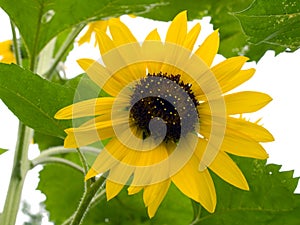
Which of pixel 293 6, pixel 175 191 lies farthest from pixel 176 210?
pixel 293 6

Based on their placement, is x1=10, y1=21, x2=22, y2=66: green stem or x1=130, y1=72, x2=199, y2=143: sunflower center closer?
x1=130, y1=72, x2=199, y2=143: sunflower center

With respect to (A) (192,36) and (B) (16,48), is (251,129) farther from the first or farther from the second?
(B) (16,48)

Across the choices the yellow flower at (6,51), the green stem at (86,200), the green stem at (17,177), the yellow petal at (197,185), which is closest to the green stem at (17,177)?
the green stem at (17,177)

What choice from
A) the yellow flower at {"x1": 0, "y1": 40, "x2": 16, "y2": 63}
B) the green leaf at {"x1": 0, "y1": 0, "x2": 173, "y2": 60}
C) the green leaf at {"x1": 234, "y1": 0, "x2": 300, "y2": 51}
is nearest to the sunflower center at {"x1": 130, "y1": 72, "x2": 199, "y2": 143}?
the green leaf at {"x1": 234, "y1": 0, "x2": 300, "y2": 51}

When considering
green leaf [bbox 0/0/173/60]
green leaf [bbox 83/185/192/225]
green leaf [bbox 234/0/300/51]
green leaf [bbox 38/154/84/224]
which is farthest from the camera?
green leaf [bbox 38/154/84/224]

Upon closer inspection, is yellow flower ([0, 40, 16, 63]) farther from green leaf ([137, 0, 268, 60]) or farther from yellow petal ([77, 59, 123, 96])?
yellow petal ([77, 59, 123, 96])

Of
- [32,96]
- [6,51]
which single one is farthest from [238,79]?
[6,51]

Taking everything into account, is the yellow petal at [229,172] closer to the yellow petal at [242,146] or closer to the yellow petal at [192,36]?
the yellow petal at [242,146]

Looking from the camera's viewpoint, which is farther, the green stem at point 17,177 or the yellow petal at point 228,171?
the green stem at point 17,177
